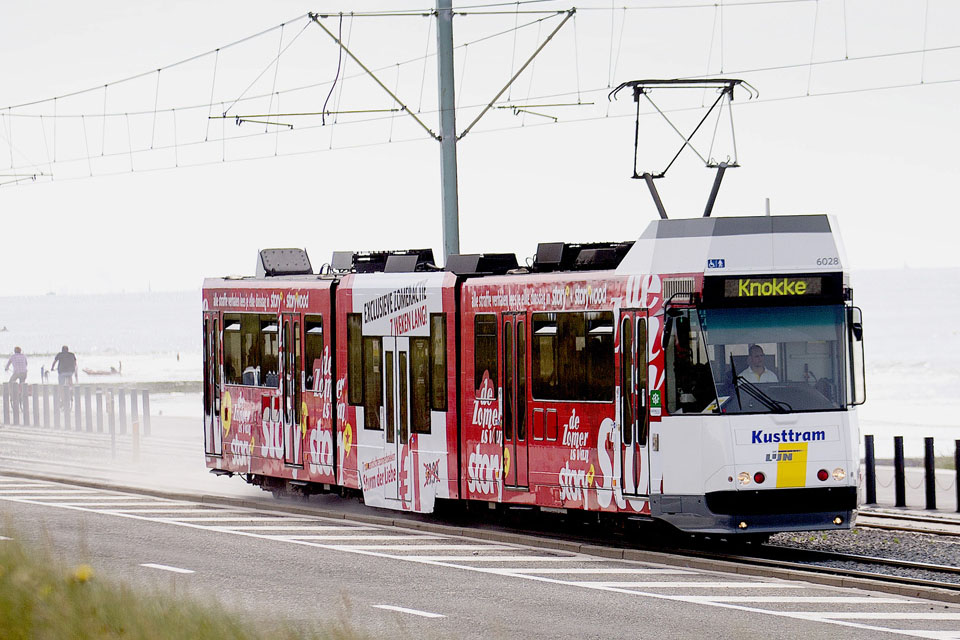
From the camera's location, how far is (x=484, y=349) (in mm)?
18406

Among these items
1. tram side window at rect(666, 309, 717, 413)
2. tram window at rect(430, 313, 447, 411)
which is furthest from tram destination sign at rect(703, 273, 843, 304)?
tram window at rect(430, 313, 447, 411)

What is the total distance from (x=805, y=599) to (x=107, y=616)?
6.63 metres

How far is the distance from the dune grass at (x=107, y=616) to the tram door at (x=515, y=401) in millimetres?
7697

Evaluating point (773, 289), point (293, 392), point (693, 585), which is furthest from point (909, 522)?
point (293, 392)

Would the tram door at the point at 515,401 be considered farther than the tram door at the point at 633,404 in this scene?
Yes

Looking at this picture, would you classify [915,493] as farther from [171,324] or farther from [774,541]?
[171,324]

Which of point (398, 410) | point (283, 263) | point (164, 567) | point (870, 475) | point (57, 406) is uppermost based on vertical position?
point (283, 263)

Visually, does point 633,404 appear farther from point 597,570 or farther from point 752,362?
point 597,570

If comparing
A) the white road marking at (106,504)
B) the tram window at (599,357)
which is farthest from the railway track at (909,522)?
the white road marking at (106,504)

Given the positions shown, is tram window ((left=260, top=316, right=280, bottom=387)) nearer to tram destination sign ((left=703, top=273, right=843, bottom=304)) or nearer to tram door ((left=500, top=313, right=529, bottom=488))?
tram door ((left=500, top=313, right=529, bottom=488))

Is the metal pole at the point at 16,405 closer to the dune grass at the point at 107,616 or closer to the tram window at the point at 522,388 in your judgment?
the tram window at the point at 522,388

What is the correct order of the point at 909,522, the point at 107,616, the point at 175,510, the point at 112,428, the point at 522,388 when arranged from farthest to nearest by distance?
the point at 112,428 → the point at 175,510 → the point at 909,522 → the point at 522,388 → the point at 107,616

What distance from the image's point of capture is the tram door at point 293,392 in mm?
21562

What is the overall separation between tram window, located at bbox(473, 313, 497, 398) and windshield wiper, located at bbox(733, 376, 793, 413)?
3456 mm
